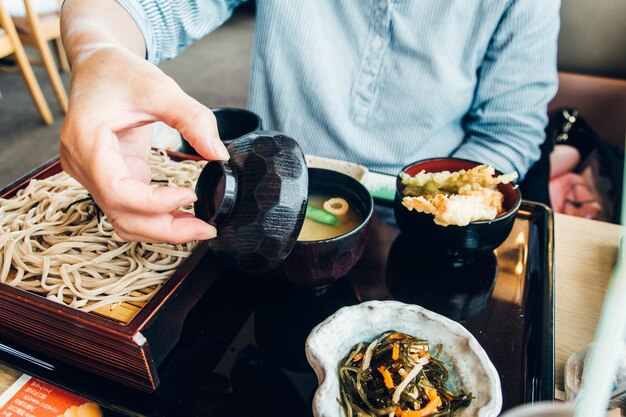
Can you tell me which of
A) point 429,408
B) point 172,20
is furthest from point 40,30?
point 429,408

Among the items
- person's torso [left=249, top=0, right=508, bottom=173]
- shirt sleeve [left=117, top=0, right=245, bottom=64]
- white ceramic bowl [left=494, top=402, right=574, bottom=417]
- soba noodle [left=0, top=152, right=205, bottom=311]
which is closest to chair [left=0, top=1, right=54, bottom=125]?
shirt sleeve [left=117, top=0, right=245, bottom=64]

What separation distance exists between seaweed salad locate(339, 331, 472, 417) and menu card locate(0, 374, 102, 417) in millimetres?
480

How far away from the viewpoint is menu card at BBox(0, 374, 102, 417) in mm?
860

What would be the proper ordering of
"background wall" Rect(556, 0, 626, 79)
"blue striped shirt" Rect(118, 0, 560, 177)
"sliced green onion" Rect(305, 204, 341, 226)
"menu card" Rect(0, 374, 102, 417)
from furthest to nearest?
1. "background wall" Rect(556, 0, 626, 79)
2. "blue striped shirt" Rect(118, 0, 560, 177)
3. "sliced green onion" Rect(305, 204, 341, 226)
4. "menu card" Rect(0, 374, 102, 417)

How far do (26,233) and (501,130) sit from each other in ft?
4.77

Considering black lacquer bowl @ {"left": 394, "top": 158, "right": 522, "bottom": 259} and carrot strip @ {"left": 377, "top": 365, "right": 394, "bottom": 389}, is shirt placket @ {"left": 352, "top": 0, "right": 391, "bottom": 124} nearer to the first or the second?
black lacquer bowl @ {"left": 394, "top": 158, "right": 522, "bottom": 259}

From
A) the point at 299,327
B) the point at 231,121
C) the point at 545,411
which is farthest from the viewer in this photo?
the point at 231,121

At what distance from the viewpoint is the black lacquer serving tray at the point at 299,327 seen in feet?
2.85

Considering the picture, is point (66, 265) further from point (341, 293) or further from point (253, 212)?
point (341, 293)

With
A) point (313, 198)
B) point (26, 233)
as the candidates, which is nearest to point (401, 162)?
point (313, 198)

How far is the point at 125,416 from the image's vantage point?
0.84 meters

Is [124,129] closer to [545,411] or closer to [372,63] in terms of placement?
[545,411]

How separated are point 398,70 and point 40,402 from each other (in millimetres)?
1330

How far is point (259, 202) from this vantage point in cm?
83
